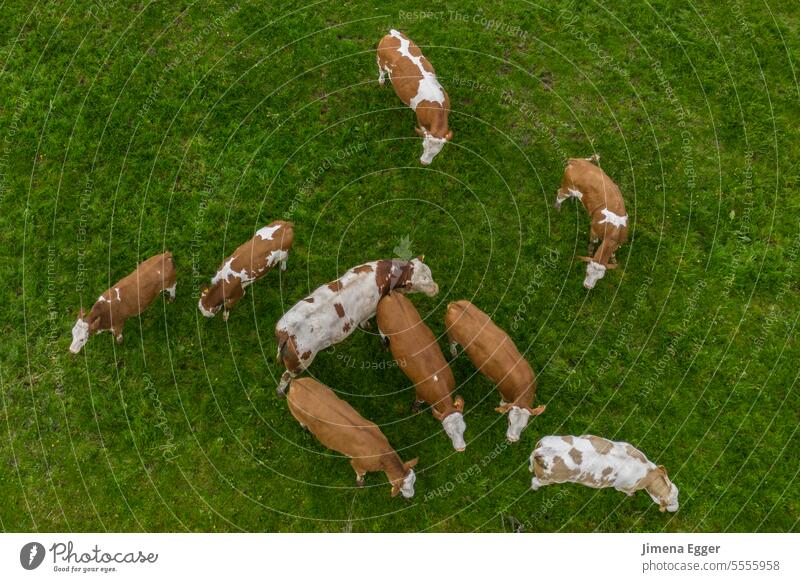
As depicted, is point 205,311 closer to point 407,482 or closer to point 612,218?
point 407,482

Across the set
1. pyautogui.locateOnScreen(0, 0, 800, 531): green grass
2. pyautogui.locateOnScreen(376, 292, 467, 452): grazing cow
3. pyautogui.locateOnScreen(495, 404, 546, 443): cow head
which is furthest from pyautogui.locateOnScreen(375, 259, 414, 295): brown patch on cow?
pyautogui.locateOnScreen(495, 404, 546, 443): cow head

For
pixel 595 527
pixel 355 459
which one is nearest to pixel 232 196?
pixel 355 459

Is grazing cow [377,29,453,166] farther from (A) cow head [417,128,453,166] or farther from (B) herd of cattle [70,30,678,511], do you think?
(B) herd of cattle [70,30,678,511]

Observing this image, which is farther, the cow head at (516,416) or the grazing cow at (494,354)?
the cow head at (516,416)

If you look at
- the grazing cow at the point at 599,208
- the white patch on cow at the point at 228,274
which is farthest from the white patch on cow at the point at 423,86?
the white patch on cow at the point at 228,274

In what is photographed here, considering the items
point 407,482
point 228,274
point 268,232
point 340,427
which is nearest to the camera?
point 340,427

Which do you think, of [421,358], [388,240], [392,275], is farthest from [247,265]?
[421,358]

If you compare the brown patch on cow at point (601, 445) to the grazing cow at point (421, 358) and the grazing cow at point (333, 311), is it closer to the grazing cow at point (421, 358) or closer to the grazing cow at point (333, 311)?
the grazing cow at point (421, 358)
